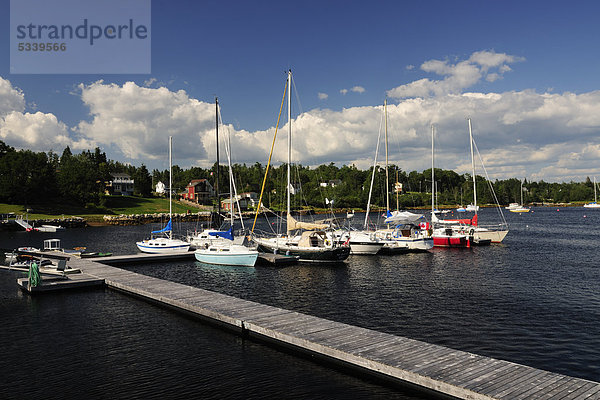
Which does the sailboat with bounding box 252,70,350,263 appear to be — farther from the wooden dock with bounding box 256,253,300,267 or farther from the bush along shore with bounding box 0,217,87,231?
the bush along shore with bounding box 0,217,87,231

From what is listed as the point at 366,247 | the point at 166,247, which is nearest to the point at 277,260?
the point at 366,247

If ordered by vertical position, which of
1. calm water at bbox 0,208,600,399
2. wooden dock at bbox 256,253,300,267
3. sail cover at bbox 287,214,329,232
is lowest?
calm water at bbox 0,208,600,399

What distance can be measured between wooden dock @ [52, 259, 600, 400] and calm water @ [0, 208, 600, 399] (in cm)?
69

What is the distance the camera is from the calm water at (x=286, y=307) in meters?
15.1

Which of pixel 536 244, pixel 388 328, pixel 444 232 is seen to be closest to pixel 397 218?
pixel 444 232

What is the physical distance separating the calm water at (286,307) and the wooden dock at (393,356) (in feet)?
2.27

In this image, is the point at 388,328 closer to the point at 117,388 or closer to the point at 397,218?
the point at 117,388

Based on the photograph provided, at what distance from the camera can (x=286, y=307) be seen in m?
26.1

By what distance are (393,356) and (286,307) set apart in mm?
11829

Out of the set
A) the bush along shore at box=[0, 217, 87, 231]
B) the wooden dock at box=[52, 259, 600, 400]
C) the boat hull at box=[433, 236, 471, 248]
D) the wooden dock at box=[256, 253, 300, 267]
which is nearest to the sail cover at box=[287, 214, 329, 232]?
the wooden dock at box=[256, 253, 300, 267]

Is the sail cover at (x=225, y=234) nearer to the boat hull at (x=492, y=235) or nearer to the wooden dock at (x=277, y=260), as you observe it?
the wooden dock at (x=277, y=260)

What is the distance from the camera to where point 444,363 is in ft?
47.4

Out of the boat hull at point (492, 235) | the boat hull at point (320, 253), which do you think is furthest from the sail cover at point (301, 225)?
the boat hull at point (492, 235)

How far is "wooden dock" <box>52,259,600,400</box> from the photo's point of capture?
12.5 m
